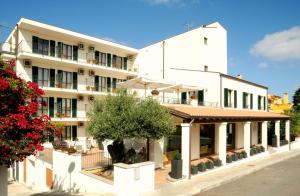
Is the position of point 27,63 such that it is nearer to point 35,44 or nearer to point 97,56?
point 35,44

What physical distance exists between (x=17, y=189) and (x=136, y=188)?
1286cm

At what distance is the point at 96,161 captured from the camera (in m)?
19.1

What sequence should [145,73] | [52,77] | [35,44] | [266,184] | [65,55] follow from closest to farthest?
[266,184] → [35,44] → [52,77] → [65,55] → [145,73]

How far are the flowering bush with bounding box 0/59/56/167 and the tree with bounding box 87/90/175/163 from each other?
4742 mm

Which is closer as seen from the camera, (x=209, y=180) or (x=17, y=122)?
(x=17, y=122)

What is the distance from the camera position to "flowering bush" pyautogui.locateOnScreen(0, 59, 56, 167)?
27.8ft

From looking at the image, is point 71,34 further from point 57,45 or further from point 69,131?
point 69,131

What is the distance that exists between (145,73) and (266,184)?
77.2ft

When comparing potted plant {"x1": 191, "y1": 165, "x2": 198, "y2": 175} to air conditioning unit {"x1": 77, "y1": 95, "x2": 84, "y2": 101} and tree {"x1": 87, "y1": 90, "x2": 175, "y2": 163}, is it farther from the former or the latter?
air conditioning unit {"x1": 77, "y1": 95, "x2": 84, "y2": 101}

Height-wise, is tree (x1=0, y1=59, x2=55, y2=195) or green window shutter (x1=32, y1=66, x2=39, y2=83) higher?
green window shutter (x1=32, y1=66, x2=39, y2=83)

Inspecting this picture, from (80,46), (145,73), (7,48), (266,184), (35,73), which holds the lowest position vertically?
(266,184)

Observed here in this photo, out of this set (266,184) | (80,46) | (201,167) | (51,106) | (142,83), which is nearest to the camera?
(266,184)

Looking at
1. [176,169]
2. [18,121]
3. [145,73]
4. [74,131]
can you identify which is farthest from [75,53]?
[18,121]

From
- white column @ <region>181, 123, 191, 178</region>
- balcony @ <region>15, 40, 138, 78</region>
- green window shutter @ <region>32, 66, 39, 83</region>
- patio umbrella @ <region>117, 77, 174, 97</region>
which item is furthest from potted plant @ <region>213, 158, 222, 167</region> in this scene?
green window shutter @ <region>32, 66, 39, 83</region>
